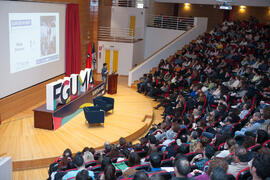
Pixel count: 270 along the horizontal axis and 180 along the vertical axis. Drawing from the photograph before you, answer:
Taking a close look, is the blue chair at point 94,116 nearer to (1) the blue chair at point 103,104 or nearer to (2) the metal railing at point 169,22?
(1) the blue chair at point 103,104

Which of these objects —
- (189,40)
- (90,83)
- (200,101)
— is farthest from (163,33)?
(200,101)

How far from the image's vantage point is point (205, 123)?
→ 6.21 meters

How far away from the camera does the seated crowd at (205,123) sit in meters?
3.53

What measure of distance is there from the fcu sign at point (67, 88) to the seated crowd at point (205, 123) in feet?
8.63

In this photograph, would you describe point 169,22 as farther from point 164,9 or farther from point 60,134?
point 60,134

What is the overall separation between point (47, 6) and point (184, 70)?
568 centimetres

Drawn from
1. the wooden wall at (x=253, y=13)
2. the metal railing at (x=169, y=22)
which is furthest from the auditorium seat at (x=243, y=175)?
the wooden wall at (x=253, y=13)

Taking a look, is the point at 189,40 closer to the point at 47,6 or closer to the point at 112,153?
the point at 47,6

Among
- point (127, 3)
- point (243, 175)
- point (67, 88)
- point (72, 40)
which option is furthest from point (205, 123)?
point (127, 3)

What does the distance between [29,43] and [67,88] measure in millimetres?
1755

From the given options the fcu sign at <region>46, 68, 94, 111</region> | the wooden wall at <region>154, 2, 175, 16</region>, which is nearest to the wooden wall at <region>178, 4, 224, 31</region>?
the wooden wall at <region>154, 2, 175, 16</region>

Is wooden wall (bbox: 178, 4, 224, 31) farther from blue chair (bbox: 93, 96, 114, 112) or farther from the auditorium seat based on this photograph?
the auditorium seat

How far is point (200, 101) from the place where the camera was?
8.24 m

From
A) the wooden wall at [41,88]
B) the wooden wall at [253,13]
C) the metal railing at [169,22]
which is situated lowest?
the wooden wall at [41,88]
